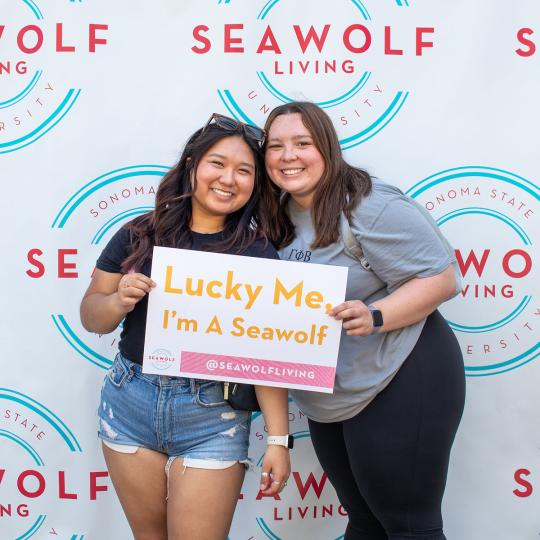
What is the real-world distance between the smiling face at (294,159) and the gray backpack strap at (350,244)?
0.47 ft

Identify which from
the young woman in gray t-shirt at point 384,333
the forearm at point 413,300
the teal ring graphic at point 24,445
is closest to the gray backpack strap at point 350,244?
the young woman in gray t-shirt at point 384,333

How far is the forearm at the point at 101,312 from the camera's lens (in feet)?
5.56

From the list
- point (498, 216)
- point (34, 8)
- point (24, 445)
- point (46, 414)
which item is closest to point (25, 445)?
point (24, 445)

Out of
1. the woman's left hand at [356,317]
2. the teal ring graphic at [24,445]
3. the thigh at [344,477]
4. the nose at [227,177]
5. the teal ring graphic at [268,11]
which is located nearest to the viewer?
the woman's left hand at [356,317]

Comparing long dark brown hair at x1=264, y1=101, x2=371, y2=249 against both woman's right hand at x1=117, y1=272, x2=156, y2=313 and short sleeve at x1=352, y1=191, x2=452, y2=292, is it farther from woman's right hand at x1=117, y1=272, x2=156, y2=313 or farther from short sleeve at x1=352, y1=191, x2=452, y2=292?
woman's right hand at x1=117, y1=272, x2=156, y2=313

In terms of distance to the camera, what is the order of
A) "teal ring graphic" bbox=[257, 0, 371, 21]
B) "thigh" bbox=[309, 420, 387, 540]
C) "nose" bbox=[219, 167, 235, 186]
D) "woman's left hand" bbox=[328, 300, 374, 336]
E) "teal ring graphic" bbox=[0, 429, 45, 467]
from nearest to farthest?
"woman's left hand" bbox=[328, 300, 374, 336] < "nose" bbox=[219, 167, 235, 186] < "thigh" bbox=[309, 420, 387, 540] < "teal ring graphic" bbox=[257, 0, 371, 21] < "teal ring graphic" bbox=[0, 429, 45, 467]

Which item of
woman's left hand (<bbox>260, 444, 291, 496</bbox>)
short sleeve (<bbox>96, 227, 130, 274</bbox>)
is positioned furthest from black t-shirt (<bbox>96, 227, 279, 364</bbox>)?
woman's left hand (<bbox>260, 444, 291, 496</bbox>)

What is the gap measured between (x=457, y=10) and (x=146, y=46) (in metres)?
1.05

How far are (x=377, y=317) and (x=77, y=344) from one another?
119 cm

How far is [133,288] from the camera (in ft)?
5.36

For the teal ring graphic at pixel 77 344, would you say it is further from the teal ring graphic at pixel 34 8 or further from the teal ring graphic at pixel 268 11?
the teal ring graphic at pixel 268 11

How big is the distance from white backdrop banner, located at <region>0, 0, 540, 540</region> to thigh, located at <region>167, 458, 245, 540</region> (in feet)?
2.68

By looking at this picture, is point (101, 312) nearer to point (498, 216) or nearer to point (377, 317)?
point (377, 317)

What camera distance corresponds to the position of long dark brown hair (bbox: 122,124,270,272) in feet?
5.72
